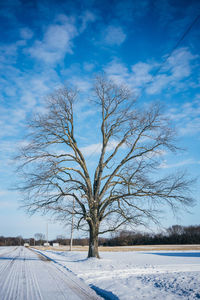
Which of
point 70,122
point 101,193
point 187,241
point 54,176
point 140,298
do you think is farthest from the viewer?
point 187,241

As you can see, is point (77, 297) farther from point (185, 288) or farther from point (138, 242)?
point (138, 242)

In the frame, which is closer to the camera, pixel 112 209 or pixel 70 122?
pixel 112 209

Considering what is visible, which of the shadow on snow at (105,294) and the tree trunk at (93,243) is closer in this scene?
the shadow on snow at (105,294)

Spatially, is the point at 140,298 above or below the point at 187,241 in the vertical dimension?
above

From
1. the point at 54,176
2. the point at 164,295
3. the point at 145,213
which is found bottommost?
the point at 164,295

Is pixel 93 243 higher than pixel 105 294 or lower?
higher

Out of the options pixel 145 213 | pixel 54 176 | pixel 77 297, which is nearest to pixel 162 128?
pixel 145 213

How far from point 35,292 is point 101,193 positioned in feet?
26.7

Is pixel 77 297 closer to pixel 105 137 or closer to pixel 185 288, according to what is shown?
pixel 185 288

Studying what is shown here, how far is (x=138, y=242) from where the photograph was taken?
196 feet

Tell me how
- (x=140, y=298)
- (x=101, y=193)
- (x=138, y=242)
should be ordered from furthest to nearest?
1. (x=138, y=242)
2. (x=101, y=193)
3. (x=140, y=298)

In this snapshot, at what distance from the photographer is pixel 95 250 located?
509 inches

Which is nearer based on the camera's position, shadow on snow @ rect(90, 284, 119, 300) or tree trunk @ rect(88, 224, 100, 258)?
shadow on snow @ rect(90, 284, 119, 300)

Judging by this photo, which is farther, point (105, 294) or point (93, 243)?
point (93, 243)
